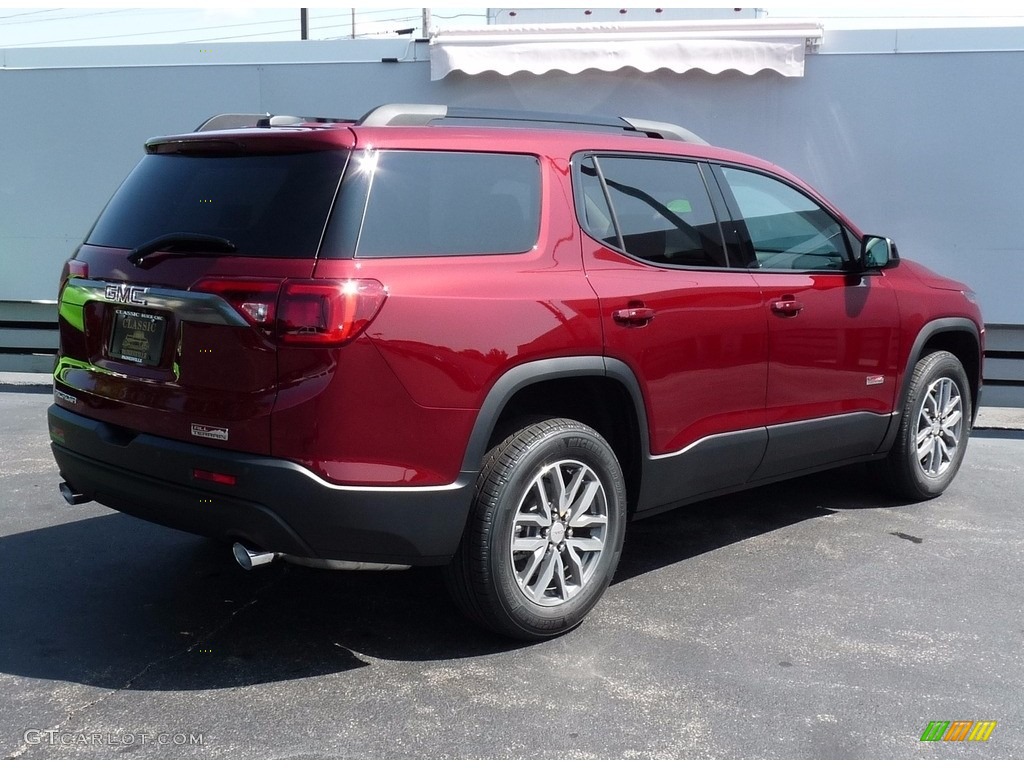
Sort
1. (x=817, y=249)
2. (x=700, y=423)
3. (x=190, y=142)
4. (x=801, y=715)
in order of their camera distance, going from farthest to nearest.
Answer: (x=817, y=249)
(x=700, y=423)
(x=190, y=142)
(x=801, y=715)

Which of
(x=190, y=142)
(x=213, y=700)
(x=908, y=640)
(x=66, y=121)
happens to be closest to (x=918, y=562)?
(x=908, y=640)

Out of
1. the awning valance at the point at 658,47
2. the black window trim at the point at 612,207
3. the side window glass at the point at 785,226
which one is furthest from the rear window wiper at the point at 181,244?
the awning valance at the point at 658,47

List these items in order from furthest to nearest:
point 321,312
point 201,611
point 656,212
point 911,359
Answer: point 911,359
point 656,212
point 201,611
point 321,312

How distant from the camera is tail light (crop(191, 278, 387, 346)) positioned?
3031 millimetres

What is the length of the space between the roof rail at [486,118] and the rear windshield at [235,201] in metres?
0.31

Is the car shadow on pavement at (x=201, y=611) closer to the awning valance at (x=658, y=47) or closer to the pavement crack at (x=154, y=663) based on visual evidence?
the pavement crack at (x=154, y=663)

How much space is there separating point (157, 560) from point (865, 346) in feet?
10.8

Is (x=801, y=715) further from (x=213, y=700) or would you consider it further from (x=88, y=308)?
(x=88, y=308)

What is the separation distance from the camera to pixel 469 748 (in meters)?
2.89

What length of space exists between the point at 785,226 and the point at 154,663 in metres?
3.18

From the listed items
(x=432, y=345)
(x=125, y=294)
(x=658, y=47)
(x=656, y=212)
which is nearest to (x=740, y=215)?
(x=656, y=212)

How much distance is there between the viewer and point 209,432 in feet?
10.5

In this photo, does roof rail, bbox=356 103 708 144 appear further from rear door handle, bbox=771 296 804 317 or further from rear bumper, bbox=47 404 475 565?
rear bumper, bbox=47 404 475 565

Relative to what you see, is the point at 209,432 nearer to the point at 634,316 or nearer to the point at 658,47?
the point at 634,316
